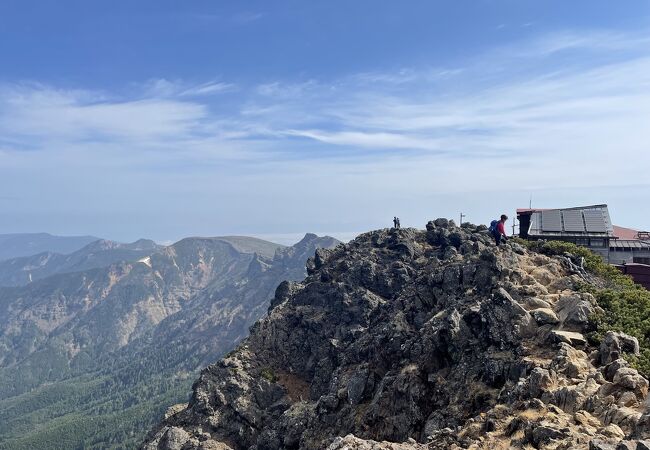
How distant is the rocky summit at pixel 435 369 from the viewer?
32.5 m

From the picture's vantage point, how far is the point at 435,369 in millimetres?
49125

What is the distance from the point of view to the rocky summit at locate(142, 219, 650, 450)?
3253 cm

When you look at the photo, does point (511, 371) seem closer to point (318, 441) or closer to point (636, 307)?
point (636, 307)

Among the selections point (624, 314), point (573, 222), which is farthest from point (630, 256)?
point (624, 314)

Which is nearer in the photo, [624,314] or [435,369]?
[624,314]

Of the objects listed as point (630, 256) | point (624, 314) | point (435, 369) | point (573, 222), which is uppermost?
point (573, 222)

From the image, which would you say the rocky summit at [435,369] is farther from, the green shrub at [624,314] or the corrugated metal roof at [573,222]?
the corrugated metal roof at [573,222]

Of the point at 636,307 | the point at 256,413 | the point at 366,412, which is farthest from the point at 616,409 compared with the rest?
the point at 256,413

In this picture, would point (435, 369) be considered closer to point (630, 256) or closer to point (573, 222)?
point (573, 222)

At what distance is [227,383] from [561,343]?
61.2m

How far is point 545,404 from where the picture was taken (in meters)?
33.4

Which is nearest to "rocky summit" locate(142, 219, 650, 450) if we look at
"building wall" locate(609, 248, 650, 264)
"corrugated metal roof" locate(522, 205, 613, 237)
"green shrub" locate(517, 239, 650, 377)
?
"green shrub" locate(517, 239, 650, 377)

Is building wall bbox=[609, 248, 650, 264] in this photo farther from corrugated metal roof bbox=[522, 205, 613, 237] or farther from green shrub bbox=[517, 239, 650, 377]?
green shrub bbox=[517, 239, 650, 377]

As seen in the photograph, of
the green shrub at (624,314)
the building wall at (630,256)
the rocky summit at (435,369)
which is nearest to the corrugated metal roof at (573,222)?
the building wall at (630,256)
